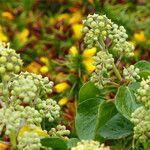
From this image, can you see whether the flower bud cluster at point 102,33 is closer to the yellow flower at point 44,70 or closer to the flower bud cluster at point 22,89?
the flower bud cluster at point 22,89

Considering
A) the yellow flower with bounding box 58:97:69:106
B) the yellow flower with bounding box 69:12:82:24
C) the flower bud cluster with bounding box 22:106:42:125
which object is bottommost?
the flower bud cluster with bounding box 22:106:42:125

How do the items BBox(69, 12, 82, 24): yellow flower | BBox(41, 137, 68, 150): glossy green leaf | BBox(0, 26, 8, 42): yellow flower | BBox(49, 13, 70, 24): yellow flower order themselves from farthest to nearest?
BBox(49, 13, 70, 24): yellow flower, BBox(69, 12, 82, 24): yellow flower, BBox(0, 26, 8, 42): yellow flower, BBox(41, 137, 68, 150): glossy green leaf

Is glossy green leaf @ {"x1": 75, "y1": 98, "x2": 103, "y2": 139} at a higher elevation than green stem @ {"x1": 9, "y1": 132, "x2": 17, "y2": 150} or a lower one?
higher

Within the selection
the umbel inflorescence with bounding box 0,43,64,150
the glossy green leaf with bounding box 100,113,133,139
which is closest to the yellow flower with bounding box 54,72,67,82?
the glossy green leaf with bounding box 100,113,133,139

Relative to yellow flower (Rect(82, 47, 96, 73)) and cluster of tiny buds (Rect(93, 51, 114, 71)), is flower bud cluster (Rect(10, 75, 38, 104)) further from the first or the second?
yellow flower (Rect(82, 47, 96, 73))

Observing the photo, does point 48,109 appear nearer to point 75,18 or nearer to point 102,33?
point 102,33

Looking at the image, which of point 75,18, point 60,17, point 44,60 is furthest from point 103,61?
point 60,17
